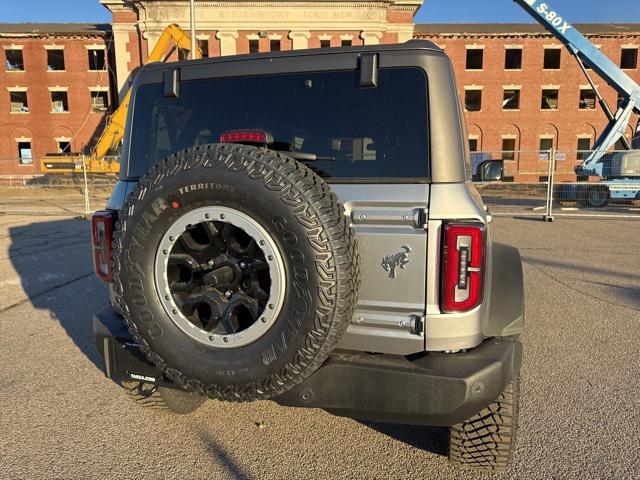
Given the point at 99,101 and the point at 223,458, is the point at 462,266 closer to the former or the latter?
the point at 223,458

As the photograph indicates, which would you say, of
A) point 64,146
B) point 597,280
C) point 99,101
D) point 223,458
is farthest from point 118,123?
point 223,458

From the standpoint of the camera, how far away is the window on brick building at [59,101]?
114 ft

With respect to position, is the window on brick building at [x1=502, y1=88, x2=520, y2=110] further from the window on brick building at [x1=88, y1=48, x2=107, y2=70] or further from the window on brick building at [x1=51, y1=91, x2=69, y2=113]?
the window on brick building at [x1=51, y1=91, x2=69, y2=113]

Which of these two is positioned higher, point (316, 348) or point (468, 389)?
point (316, 348)

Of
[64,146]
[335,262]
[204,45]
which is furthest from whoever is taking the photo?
[64,146]

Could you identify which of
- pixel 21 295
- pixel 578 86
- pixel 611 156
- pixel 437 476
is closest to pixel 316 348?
pixel 437 476

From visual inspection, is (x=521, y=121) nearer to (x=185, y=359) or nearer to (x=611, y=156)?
(x=611, y=156)

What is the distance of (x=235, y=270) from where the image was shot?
2.06 meters

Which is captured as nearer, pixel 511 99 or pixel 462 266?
pixel 462 266

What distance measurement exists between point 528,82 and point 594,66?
1926 centimetres

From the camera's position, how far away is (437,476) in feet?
7.68

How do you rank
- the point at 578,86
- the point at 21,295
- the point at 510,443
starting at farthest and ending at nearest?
the point at 578,86 → the point at 21,295 → the point at 510,443

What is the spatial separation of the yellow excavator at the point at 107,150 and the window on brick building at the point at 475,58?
21.5 metres

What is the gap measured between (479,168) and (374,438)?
2198 mm
